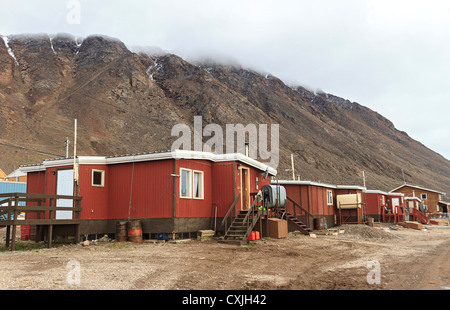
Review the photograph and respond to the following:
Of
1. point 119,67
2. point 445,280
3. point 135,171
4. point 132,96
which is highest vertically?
point 119,67

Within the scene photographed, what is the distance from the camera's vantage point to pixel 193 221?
16984 millimetres

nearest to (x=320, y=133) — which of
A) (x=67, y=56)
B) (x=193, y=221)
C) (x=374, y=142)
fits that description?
(x=374, y=142)

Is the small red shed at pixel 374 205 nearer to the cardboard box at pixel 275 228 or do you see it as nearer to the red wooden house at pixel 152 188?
the cardboard box at pixel 275 228

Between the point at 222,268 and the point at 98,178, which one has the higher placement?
the point at 98,178

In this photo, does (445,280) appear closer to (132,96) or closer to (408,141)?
(132,96)

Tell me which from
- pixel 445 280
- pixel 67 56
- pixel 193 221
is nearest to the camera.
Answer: pixel 445 280

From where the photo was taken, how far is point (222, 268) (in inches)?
392

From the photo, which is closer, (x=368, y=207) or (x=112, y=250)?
(x=112, y=250)

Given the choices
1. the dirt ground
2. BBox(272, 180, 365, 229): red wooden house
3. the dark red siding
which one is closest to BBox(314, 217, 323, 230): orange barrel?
BBox(272, 180, 365, 229): red wooden house

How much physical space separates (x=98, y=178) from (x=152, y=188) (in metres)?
2.56

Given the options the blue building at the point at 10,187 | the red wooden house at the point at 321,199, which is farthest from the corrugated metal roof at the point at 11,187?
the red wooden house at the point at 321,199

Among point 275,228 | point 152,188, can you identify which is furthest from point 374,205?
point 152,188

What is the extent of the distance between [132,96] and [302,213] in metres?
57.4

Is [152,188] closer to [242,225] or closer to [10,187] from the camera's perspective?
[242,225]
